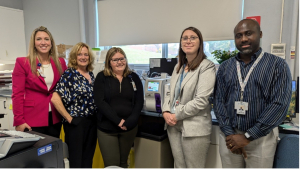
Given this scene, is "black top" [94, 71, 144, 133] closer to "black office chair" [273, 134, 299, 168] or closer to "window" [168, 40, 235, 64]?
"black office chair" [273, 134, 299, 168]

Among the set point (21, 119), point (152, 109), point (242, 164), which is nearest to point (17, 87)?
point (21, 119)

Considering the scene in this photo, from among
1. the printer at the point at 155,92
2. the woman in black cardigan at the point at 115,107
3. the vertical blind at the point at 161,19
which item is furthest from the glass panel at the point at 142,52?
the woman in black cardigan at the point at 115,107

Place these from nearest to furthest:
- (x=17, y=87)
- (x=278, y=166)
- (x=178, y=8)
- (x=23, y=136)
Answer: (x=23, y=136), (x=278, y=166), (x=17, y=87), (x=178, y=8)

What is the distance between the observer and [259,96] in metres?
1.28

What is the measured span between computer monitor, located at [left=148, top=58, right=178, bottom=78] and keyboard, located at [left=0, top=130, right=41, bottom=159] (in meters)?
1.81

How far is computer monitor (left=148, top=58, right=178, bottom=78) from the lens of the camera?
2461 mm

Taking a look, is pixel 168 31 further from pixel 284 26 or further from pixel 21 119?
pixel 21 119

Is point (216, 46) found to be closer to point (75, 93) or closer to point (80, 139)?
point (75, 93)

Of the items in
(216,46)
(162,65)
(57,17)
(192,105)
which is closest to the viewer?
(192,105)

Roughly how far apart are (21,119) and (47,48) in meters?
0.64

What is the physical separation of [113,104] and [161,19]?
1723 mm

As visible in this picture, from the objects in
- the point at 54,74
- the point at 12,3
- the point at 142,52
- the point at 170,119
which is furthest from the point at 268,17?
the point at 12,3

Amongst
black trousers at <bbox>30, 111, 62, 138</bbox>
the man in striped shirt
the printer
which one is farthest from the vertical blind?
black trousers at <bbox>30, 111, 62, 138</bbox>

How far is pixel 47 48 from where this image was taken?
179cm
